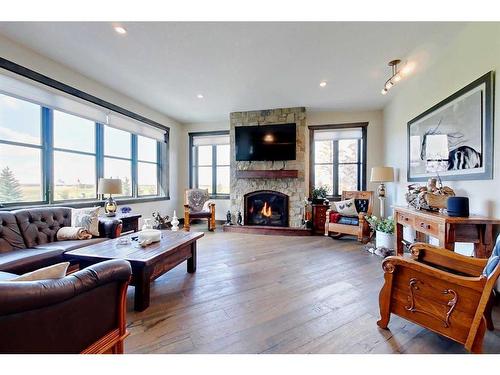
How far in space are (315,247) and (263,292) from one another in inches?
76.3

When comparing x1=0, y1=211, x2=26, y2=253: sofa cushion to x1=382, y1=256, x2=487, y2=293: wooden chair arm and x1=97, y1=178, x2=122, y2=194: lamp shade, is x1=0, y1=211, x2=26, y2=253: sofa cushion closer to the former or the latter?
x1=97, y1=178, x2=122, y2=194: lamp shade

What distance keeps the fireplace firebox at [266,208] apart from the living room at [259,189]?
3cm

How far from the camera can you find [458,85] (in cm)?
267

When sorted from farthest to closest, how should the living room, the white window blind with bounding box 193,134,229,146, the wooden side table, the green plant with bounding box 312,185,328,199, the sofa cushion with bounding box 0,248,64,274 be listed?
the white window blind with bounding box 193,134,229,146
the green plant with bounding box 312,185,328,199
the wooden side table
the sofa cushion with bounding box 0,248,64,274
the living room

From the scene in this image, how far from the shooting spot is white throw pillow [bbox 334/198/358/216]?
4.63m

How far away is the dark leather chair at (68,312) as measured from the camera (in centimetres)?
91

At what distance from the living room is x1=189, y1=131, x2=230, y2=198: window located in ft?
2.38

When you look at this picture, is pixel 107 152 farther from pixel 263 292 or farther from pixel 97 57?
pixel 263 292

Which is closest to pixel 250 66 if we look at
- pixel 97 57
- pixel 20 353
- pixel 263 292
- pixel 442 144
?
pixel 97 57

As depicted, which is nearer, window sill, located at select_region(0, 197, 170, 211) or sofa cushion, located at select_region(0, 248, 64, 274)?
sofa cushion, located at select_region(0, 248, 64, 274)

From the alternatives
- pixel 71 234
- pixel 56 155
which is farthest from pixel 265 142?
pixel 71 234

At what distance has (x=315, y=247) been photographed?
401 cm

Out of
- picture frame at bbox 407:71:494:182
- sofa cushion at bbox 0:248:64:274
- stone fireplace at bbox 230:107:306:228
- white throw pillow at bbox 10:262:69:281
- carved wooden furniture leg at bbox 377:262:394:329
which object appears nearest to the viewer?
white throw pillow at bbox 10:262:69:281

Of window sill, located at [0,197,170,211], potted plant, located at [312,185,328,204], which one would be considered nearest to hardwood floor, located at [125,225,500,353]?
potted plant, located at [312,185,328,204]
